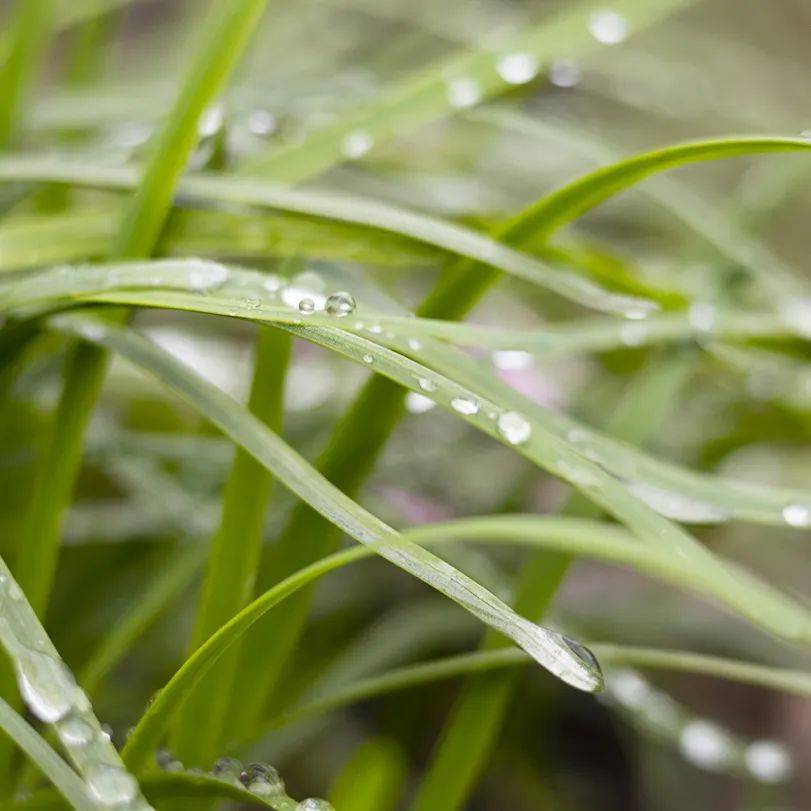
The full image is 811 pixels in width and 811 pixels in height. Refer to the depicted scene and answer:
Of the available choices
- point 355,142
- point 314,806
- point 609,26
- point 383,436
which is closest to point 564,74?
point 609,26

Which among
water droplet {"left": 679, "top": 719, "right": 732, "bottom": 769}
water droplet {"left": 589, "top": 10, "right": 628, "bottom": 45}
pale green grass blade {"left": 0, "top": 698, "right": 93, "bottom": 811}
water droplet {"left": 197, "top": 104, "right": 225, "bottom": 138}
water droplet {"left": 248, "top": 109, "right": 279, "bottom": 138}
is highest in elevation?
water droplet {"left": 589, "top": 10, "right": 628, "bottom": 45}

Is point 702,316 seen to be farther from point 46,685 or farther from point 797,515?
point 46,685

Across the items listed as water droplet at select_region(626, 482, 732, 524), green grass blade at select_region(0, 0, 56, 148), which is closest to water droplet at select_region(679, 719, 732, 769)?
water droplet at select_region(626, 482, 732, 524)

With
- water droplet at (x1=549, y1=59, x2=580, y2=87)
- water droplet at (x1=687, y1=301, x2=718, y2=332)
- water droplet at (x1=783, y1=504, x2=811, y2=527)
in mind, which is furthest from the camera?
water droplet at (x1=549, y1=59, x2=580, y2=87)

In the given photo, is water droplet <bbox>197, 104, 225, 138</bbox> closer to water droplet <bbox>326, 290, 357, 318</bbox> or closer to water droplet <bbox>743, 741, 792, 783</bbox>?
water droplet <bbox>326, 290, 357, 318</bbox>

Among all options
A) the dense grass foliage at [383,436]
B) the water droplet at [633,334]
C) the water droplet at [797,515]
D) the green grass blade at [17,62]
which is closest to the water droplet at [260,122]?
the dense grass foliage at [383,436]

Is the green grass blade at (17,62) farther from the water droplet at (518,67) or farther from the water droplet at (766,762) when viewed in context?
the water droplet at (766,762)
